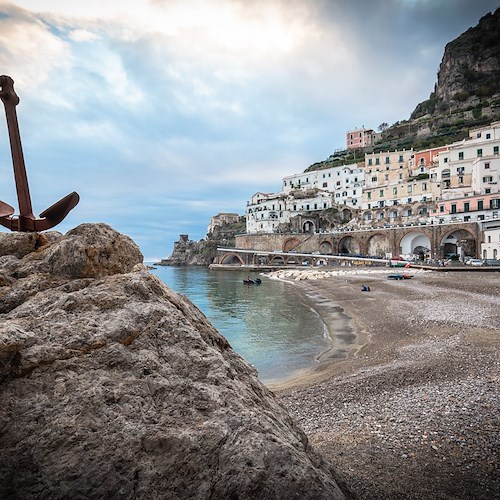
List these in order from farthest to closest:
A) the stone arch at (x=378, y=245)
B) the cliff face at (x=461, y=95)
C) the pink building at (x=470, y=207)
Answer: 1. the cliff face at (x=461, y=95)
2. the stone arch at (x=378, y=245)
3. the pink building at (x=470, y=207)

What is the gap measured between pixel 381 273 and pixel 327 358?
36.4 meters

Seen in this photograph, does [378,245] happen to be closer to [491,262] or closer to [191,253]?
[491,262]

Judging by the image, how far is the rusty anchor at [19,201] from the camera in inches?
163

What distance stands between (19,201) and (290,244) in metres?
83.6

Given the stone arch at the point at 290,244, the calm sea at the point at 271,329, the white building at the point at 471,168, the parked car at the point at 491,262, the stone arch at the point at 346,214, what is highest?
the white building at the point at 471,168

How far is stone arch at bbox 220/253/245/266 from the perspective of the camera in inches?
3709

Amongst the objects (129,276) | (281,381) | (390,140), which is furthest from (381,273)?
(390,140)

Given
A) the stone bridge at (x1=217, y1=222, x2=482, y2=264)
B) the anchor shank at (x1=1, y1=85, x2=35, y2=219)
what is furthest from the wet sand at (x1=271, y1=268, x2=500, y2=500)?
the stone bridge at (x1=217, y1=222, x2=482, y2=264)

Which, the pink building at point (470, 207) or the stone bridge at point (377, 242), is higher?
the pink building at point (470, 207)

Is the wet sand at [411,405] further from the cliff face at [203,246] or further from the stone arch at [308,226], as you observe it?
the cliff face at [203,246]

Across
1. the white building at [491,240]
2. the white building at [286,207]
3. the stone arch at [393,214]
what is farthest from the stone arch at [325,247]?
the white building at [491,240]

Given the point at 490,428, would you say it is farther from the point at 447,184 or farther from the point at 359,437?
the point at 447,184

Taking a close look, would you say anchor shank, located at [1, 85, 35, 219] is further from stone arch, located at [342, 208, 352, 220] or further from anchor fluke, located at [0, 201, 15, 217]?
stone arch, located at [342, 208, 352, 220]

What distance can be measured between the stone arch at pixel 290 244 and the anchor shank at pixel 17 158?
270 ft
